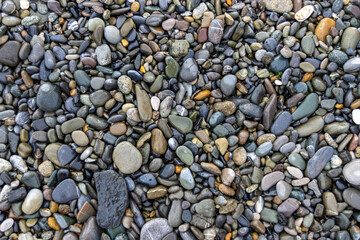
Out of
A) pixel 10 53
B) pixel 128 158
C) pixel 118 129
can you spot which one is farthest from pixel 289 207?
pixel 10 53

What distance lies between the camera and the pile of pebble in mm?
1651

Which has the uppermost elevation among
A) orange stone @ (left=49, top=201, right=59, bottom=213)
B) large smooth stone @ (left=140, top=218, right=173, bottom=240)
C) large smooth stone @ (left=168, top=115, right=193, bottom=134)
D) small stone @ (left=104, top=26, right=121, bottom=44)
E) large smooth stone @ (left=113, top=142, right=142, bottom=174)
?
small stone @ (left=104, top=26, right=121, bottom=44)

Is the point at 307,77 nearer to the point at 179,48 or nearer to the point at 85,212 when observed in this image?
the point at 179,48

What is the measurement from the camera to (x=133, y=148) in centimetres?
167

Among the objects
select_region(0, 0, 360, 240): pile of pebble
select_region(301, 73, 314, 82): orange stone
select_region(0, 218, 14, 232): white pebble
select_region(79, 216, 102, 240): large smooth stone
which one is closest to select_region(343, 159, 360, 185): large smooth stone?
select_region(0, 0, 360, 240): pile of pebble

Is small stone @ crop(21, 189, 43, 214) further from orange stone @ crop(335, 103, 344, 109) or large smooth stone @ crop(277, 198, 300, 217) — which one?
orange stone @ crop(335, 103, 344, 109)

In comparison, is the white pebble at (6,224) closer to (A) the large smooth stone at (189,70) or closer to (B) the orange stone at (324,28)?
(A) the large smooth stone at (189,70)

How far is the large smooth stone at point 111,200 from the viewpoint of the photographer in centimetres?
162

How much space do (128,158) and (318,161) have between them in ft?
3.48

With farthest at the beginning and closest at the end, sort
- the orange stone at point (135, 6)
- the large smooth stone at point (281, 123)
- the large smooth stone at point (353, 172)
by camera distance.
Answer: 1. the orange stone at point (135, 6)
2. the large smooth stone at point (281, 123)
3. the large smooth stone at point (353, 172)

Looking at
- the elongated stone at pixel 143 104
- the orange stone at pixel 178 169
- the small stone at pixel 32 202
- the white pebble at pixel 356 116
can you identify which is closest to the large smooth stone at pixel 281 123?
the white pebble at pixel 356 116

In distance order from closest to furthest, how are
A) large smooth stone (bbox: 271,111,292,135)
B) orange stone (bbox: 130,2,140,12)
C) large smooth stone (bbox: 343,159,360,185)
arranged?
large smooth stone (bbox: 343,159,360,185) < large smooth stone (bbox: 271,111,292,135) < orange stone (bbox: 130,2,140,12)

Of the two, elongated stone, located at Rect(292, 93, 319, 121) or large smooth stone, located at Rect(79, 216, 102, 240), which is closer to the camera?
large smooth stone, located at Rect(79, 216, 102, 240)

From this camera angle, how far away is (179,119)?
1713 millimetres
